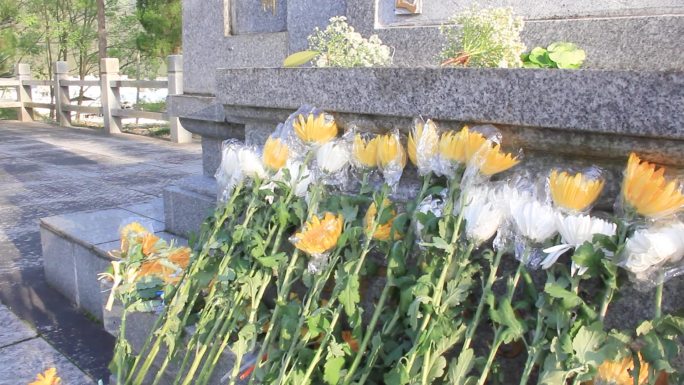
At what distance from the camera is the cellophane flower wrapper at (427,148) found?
141 centimetres

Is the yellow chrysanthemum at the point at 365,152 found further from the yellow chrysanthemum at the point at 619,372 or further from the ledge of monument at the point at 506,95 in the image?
the yellow chrysanthemum at the point at 619,372

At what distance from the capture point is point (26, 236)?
4.25 m

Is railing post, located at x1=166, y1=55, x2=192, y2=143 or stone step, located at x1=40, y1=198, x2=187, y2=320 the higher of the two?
railing post, located at x1=166, y1=55, x2=192, y2=143

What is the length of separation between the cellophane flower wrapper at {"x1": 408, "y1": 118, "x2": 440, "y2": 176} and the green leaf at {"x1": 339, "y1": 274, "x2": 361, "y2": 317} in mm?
336

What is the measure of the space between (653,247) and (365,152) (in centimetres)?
77

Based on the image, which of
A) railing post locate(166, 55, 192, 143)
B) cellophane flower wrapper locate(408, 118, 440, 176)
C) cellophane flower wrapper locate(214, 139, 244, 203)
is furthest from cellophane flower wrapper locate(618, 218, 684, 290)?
railing post locate(166, 55, 192, 143)

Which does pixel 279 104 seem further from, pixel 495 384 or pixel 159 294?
pixel 495 384

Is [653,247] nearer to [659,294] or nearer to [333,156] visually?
[659,294]

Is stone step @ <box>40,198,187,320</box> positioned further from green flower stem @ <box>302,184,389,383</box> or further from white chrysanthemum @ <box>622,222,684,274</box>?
white chrysanthemum @ <box>622,222,684,274</box>

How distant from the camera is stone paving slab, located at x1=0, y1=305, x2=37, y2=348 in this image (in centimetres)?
266

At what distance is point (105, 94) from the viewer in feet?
39.1

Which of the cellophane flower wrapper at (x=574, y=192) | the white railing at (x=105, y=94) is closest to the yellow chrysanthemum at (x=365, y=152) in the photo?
the cellophane flower wrapper at (x=574, y=192)

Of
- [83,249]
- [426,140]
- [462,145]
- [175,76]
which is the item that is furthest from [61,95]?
[462,145]

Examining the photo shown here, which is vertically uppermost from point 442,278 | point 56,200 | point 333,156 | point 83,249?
point 333,156
